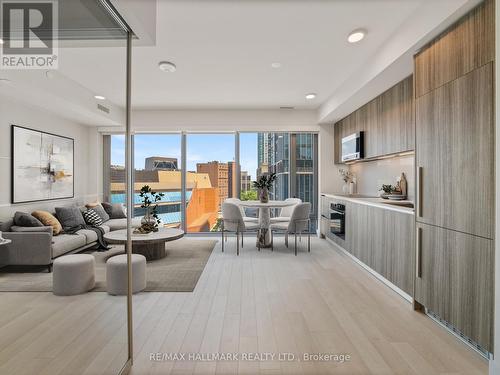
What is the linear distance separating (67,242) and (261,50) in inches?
107

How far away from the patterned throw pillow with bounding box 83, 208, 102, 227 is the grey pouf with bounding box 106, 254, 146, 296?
1.35 meters

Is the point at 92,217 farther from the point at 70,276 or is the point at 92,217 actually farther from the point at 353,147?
the point at 353,147

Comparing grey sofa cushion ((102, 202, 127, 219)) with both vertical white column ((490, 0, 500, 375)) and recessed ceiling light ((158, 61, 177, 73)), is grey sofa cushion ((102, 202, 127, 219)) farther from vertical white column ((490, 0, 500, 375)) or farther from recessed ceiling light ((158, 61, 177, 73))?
vertical white column ((490, 0, 500, 375))

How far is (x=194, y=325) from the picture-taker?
7.14 ft

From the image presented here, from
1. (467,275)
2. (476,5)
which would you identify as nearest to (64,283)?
(467,275)

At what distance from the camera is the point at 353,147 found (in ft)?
14.8

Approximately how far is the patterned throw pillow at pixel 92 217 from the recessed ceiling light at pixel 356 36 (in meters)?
3.86

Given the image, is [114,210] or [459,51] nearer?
[459,51]

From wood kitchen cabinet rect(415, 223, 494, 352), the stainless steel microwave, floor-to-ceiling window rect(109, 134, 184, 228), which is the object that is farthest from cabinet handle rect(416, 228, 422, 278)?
floor-to-ceiling window rect(109, 134, 184, 228)

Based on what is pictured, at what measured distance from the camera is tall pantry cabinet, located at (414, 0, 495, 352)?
5.60 feet

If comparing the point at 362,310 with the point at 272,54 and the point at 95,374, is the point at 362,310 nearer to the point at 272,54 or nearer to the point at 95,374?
the point at 95,374

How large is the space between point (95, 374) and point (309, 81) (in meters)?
4.00

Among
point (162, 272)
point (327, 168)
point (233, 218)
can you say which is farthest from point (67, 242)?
point (327, 168)

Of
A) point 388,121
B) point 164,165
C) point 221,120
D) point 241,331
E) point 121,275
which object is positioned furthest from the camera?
point 164,165
